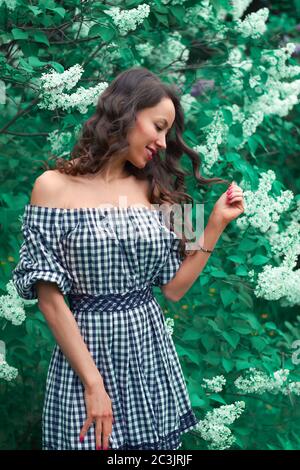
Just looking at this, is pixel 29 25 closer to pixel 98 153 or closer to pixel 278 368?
pixel 98 153

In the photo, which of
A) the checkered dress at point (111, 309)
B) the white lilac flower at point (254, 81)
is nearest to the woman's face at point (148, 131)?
the checkered dress at point (111, 309)

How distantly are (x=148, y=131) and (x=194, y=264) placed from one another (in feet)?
1.26

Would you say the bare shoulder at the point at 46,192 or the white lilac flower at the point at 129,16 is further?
the white lilac flower at the point at 129,16

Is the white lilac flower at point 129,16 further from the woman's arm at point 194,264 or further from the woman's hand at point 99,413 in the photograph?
the woman's hand at point 99,413

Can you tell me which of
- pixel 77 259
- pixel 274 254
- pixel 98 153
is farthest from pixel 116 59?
pixel 77 259

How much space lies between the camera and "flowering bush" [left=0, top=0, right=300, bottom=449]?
299cm

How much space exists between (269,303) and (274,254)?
0.76 meters

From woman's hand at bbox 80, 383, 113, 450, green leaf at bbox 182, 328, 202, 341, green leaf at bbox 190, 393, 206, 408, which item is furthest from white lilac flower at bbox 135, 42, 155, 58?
woman's hand at bbox 80, 383, 113, 450

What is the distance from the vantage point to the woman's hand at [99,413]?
218 centimetres

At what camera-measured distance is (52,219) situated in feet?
7.20

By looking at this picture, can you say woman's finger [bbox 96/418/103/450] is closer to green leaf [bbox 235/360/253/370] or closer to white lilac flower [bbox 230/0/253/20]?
green leaf [bbox 235/360/253/370]

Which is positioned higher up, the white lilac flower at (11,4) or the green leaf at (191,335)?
the white lilac flower at (11,4)

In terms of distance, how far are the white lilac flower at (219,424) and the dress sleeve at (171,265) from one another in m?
0.71

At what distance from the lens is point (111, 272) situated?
2.24 m
